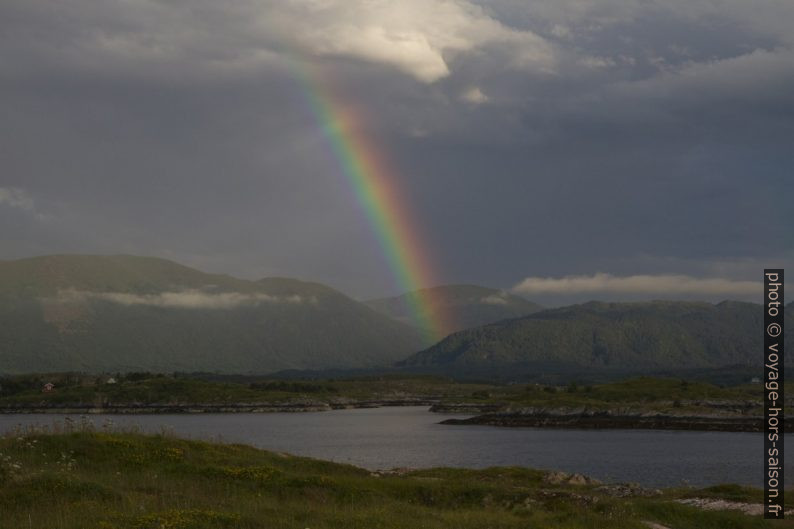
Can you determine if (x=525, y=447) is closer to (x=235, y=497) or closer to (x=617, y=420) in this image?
(x=617, y=420)

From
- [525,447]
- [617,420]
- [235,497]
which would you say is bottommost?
[525,447]

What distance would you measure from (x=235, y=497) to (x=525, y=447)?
89128mm

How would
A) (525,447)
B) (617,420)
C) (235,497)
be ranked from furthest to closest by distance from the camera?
1. (617,420)
2. (525,447)
3. (235,497)

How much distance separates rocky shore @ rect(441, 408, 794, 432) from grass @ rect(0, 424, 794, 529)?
356 feet

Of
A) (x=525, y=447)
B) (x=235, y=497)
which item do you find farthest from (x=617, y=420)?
(x=235, y=497)

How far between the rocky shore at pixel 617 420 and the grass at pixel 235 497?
356ft

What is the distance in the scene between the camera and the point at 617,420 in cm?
16600

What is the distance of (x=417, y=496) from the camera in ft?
130

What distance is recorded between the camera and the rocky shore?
149125 mm

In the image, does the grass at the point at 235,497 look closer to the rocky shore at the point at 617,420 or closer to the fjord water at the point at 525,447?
the fjord water at the point at 525,447

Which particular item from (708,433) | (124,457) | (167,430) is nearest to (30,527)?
(124,457)

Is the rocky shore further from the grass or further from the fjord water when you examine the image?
the grass

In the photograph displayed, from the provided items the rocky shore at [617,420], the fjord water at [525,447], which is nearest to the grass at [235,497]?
the fjord water at [525,447]

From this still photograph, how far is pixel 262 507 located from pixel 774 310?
944 inches
